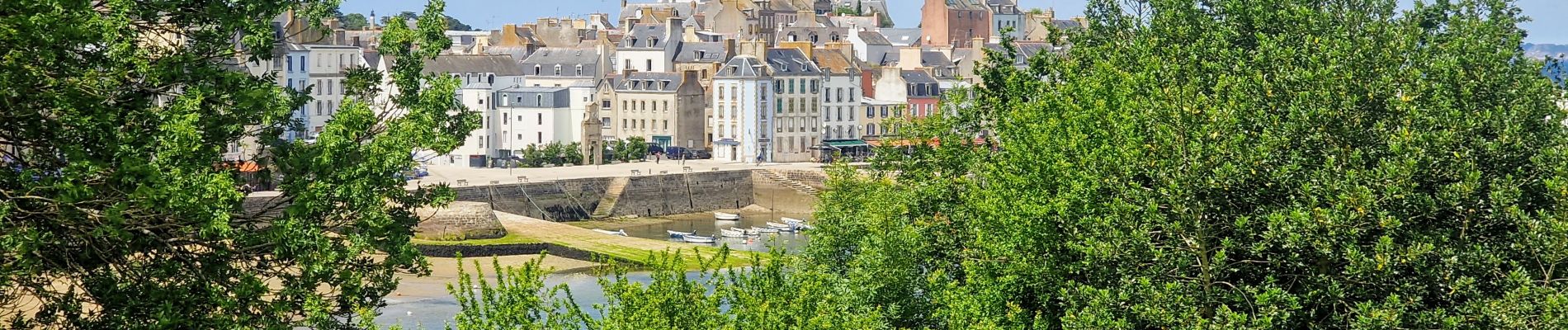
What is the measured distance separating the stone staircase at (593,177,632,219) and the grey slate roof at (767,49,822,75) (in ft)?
63.0

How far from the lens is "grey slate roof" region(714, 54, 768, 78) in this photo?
374ft

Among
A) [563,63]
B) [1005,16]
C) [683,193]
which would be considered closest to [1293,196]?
[683,193]

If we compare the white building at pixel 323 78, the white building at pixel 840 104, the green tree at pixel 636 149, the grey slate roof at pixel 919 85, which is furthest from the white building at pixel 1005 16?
the white building at pixel 323 78

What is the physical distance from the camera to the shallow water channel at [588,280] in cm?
5072

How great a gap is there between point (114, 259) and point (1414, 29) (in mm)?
17615

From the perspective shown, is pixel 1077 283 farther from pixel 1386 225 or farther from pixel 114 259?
pixel 114 259

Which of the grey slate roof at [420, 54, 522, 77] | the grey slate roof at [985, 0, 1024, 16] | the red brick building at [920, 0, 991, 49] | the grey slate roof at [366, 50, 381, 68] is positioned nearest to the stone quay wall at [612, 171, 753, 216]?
the grey slate roof at [420, 54, 522, 77]

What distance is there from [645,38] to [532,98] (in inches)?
896

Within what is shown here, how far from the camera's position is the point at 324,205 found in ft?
65.5

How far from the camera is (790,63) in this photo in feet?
388

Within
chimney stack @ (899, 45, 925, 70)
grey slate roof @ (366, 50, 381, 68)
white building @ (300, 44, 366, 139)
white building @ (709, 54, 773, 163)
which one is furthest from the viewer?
chimney stack @ (899, 45, 925, 70)

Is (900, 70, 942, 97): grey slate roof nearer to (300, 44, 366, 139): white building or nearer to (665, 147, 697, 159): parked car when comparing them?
(665, 147, 697, 159): parked car

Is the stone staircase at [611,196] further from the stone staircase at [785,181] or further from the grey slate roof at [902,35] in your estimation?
the grey slate roof at [902,35]

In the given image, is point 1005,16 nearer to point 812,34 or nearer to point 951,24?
point 951,24
